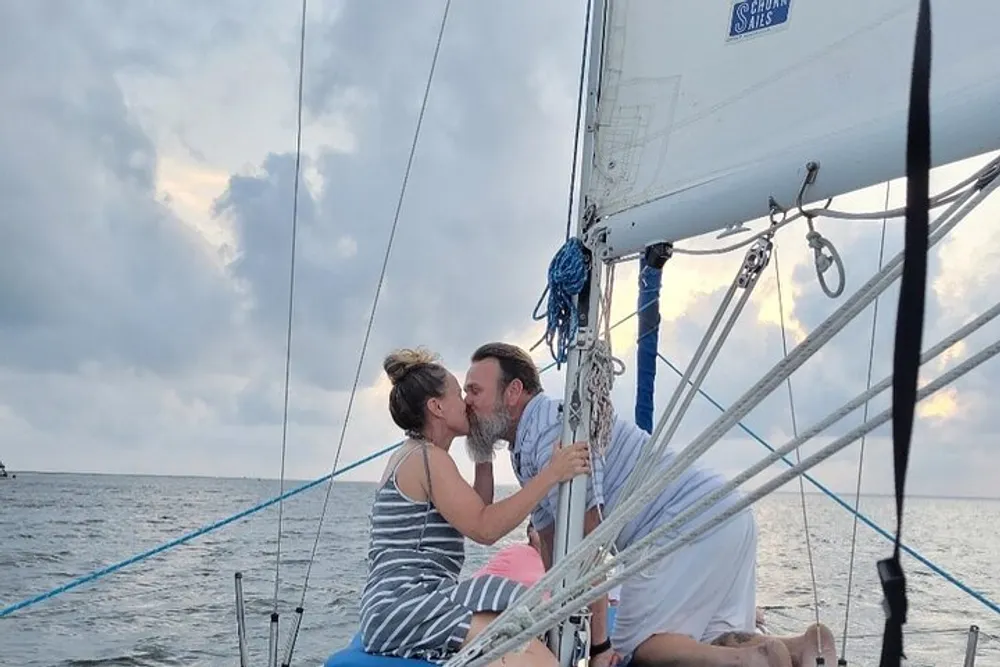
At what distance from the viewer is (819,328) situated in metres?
1.87

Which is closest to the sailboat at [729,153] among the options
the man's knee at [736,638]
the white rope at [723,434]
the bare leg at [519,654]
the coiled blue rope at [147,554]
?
the white rope at [723,434]

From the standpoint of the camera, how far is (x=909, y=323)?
0.89 m

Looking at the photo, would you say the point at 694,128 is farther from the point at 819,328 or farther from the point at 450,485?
the point at 450,485

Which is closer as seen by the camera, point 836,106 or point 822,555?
point 836,106

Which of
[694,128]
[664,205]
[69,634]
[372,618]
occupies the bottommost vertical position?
[69,634]

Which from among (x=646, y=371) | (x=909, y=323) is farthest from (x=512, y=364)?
(x=909, y=323)

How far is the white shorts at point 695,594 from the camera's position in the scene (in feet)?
10.4

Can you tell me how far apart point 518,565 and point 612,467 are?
562 mm

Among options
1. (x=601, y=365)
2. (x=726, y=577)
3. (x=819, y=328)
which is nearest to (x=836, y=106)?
(x=819, y=328)

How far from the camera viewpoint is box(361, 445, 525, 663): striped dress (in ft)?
8.91

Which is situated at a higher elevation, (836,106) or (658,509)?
(836,106)

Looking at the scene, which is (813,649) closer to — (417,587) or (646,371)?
(417,587)

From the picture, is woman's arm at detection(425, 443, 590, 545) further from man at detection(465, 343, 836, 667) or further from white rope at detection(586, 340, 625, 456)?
man at detection(465, 343, 836, 667)

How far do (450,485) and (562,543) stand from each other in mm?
349
